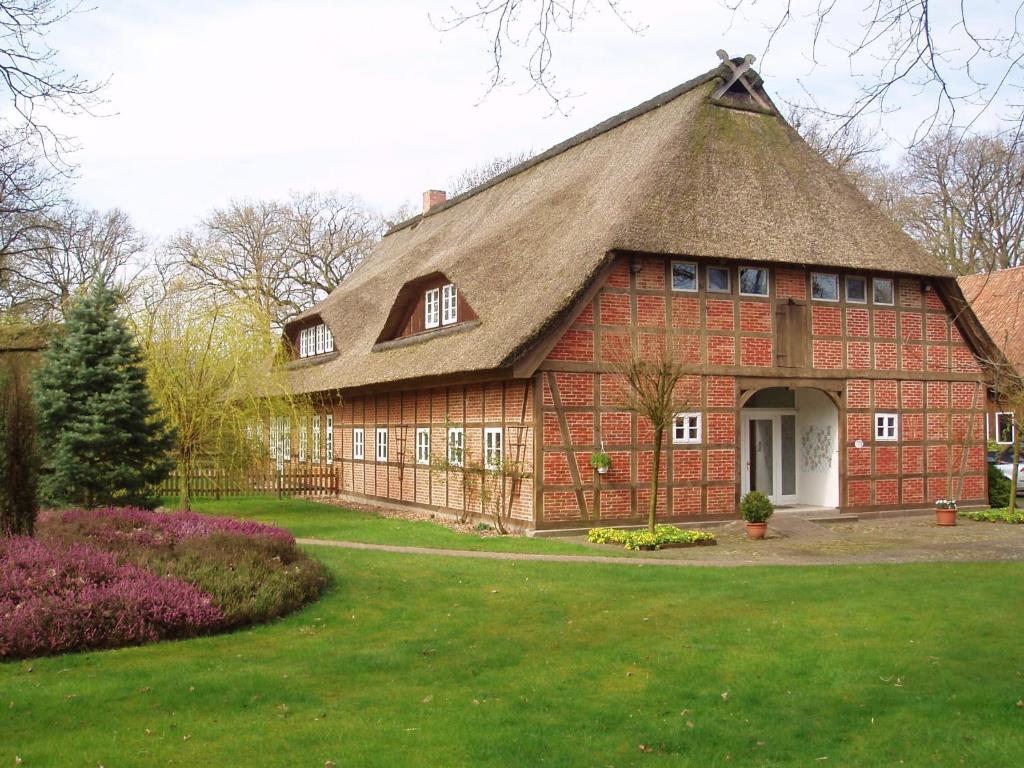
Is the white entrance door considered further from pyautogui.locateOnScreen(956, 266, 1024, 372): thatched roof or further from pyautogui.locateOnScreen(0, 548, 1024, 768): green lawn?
pyautogui.locateOnScreen(956, 266, 1024, 372): thatched roof

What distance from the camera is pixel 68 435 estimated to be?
16.2 m

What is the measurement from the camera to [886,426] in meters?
20.4

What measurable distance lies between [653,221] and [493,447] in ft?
16.8

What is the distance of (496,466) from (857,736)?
1192 cm

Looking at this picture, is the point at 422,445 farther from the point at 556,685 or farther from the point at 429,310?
the point at 556,685

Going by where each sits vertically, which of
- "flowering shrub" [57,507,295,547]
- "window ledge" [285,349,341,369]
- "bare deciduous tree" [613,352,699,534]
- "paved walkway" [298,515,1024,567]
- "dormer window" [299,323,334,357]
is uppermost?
"dormer window" [299,323,334,357]

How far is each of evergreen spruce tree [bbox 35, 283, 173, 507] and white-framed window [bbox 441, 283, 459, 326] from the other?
6331 mm

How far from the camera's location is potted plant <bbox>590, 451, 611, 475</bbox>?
17.3 meters

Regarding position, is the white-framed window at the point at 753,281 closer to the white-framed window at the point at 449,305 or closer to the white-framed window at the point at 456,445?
the white-framed window at the point at 449,305

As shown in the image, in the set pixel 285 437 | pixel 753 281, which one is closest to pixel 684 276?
pixel 753 281

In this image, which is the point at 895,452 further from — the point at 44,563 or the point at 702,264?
the point at 44,563

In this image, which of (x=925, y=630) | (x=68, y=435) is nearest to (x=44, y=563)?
(x=68, y=435)

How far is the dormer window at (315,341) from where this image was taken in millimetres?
28047

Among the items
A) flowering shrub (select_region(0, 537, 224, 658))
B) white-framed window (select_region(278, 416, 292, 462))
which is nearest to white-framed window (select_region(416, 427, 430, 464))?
white-framed window (select_region(278, 416, 292, 462))
